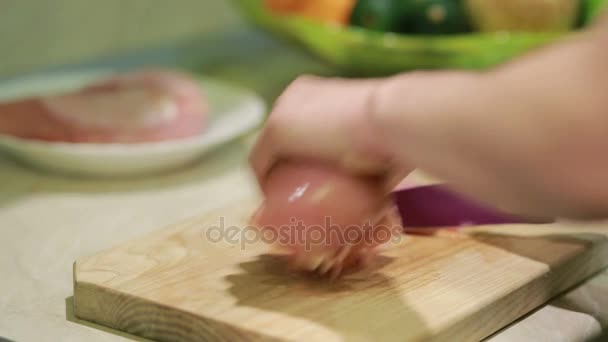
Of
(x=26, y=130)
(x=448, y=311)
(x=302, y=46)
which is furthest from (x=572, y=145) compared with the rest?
(x=302, y=46)

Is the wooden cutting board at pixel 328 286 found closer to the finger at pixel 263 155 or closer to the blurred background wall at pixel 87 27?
the finger at pixel 263 155

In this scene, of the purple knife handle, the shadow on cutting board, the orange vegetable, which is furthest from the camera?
the orange vegetable

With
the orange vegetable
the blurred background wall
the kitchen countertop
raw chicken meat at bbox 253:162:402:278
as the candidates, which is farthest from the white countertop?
the blurred background wall

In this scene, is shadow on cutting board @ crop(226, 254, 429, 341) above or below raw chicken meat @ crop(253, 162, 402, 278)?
below

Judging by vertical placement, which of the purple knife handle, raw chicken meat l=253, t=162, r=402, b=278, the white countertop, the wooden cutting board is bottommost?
the white countertop

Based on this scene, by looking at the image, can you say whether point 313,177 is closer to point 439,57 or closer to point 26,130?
point 26,130

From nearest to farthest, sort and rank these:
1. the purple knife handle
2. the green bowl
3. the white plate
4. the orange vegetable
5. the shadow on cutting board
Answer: the shadow on cutting board, the purple knife handle, the white plate, the green bowl, the orange vegetable

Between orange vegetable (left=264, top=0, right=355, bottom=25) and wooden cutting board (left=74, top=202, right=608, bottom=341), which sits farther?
orange vegetable (left=264, top=0, right=355, bottom=25)

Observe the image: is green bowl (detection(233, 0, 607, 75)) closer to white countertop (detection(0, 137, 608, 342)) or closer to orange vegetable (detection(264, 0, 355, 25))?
orange vegetable (detection(264, 0, 355, 25))
